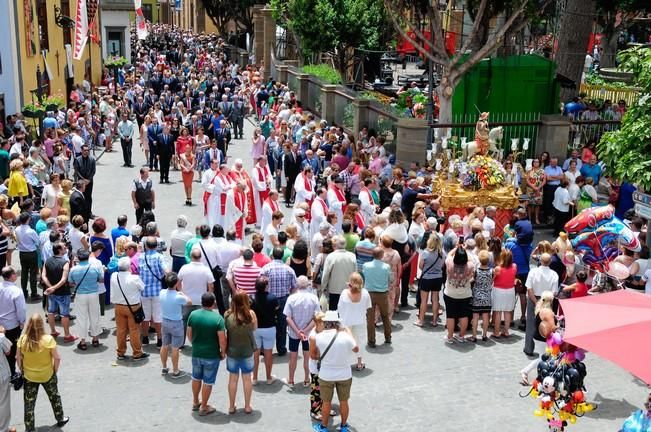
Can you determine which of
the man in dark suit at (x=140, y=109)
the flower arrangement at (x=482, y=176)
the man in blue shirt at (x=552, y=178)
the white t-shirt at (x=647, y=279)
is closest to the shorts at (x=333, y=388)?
the white t-shirt at (x=647, y=279)

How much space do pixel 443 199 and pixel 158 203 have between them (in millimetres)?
7098

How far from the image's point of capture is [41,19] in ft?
98.1

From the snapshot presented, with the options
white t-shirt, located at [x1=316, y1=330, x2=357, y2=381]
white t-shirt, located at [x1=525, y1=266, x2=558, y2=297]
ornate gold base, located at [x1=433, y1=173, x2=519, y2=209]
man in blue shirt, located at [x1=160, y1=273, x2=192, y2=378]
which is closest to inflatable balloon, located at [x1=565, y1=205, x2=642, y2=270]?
white t-shirt, located at [x1=525, y1=266, x2=558, y2=297]

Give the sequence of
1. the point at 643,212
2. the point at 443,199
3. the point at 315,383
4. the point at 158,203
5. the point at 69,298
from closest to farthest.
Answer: the point at 315,383, the point at 69,298, the point at 643,212, the point at 443,199, the point at 158,203

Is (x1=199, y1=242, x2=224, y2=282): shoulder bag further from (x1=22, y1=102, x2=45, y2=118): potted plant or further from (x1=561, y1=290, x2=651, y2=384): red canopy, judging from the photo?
(x1=22, y1=102, x2=45, y2=118): potted plant

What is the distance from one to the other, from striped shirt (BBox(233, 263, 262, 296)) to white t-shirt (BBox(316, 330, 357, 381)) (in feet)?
6.80

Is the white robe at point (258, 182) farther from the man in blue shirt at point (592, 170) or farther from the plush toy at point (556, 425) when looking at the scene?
the plush toy at point (556, 425)

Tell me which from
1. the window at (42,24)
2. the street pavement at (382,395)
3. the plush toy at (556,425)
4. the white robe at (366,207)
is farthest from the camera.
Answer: the window at (42,24)

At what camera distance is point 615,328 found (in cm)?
721

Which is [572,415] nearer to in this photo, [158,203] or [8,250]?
[8,250]

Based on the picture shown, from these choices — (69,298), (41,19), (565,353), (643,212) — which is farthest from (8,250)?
(41,19)

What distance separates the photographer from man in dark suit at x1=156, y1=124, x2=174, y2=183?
20953 millimetres

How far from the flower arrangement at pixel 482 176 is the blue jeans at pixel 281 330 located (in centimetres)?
624

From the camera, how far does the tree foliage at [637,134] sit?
1202cm
